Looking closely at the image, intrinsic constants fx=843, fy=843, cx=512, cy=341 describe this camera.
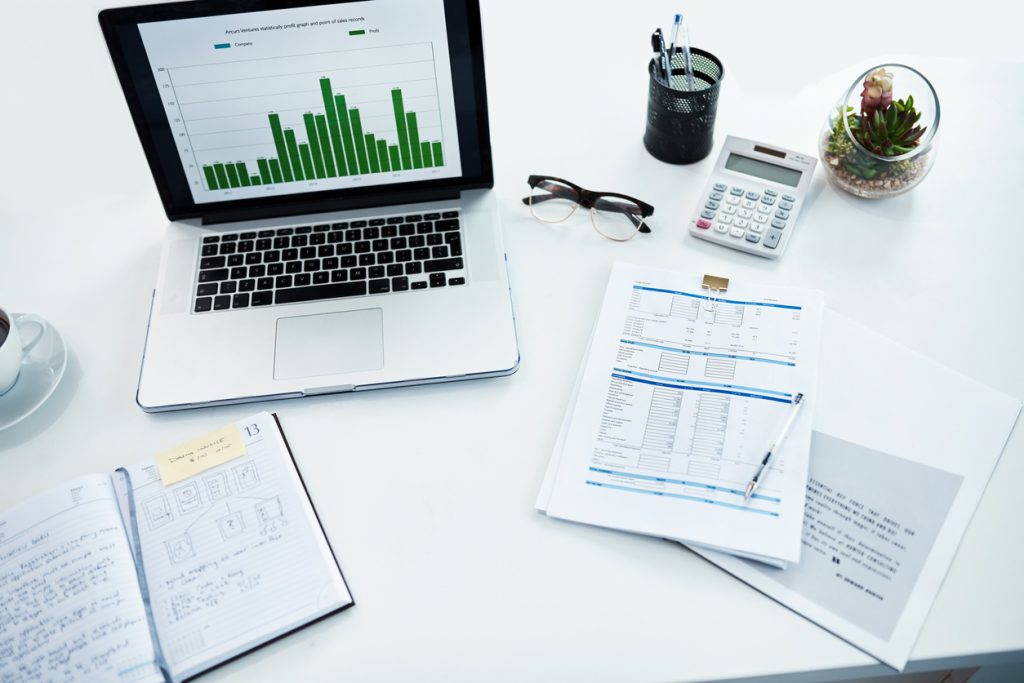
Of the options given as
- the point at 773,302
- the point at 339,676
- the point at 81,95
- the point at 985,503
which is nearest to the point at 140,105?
the point at 81,95

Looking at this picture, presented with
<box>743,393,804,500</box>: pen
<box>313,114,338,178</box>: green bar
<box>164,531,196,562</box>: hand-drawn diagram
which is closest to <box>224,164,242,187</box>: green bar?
<box>313,114,338,178</box>: green bar

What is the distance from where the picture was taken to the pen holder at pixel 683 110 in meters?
1.05

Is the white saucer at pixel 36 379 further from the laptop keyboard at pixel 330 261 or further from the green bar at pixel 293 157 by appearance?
the green bar at pixel 293 157

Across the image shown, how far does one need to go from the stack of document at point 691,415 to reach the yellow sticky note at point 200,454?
0.33 metres

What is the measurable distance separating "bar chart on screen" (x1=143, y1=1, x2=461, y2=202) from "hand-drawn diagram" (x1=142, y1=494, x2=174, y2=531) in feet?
1.27

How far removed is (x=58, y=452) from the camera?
915 millimetres

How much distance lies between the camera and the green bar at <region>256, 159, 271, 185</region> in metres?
1.01

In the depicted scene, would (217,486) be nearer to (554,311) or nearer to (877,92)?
(554,311)

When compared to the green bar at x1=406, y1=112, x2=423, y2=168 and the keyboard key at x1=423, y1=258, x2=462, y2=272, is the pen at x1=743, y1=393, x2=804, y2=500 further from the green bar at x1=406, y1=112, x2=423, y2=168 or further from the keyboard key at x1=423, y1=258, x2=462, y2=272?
the green bar at x1=406, y1=112, x2=423, y2=168

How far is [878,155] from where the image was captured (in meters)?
1.03

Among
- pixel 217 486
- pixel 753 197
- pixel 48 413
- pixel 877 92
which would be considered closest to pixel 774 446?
pixel 753 197

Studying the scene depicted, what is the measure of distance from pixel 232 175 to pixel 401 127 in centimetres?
22

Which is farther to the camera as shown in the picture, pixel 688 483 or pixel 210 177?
pixel 210 177

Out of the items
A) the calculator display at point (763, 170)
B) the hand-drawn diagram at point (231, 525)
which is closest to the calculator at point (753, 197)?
the calculator display at point (763, 170)
